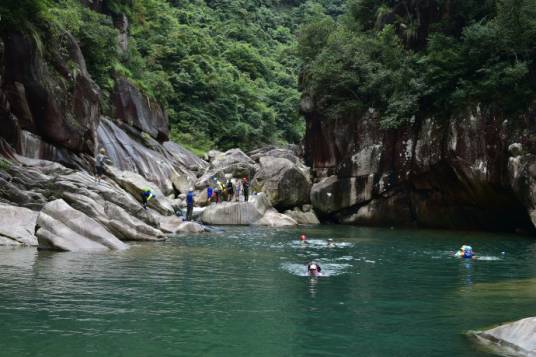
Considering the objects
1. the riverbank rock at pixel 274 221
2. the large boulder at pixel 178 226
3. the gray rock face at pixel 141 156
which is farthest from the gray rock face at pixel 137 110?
the large boulder at pixel 178 226

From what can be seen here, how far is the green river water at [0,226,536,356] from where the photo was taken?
8.63 m

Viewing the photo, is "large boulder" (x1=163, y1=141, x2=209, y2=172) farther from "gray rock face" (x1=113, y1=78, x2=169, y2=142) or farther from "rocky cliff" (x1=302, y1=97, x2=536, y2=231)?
"rocky cliff" (x1=302, y1=97, x2=536, y2=231)

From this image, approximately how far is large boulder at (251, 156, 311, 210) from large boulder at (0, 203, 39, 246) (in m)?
21.8

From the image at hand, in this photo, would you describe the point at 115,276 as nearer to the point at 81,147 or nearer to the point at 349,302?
the point at 349,302

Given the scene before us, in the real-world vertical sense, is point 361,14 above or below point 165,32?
below

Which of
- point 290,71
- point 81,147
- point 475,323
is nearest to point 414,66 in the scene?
point 81,147

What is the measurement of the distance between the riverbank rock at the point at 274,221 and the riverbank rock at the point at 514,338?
2737cm

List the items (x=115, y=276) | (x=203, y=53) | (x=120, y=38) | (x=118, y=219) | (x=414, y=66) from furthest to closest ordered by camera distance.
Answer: (x=203, y=53) → (x=120, y=38) → (x=414, y=66) → (x=118, y=219) → (x=115, y=276)

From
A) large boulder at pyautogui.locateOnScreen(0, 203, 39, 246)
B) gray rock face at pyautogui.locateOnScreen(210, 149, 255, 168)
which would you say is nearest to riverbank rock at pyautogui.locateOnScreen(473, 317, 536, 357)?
large boulder at pyautogui.locateOnScreen(0, 203, 39, 246)

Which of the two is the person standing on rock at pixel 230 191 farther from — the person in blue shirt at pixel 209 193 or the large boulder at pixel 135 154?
the large boulder at pixel 135 154

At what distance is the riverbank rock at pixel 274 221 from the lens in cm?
3628

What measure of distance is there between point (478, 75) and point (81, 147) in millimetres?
22462

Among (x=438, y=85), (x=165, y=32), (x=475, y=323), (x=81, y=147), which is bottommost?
(x=475, y=323)

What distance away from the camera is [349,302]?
12.0 m
